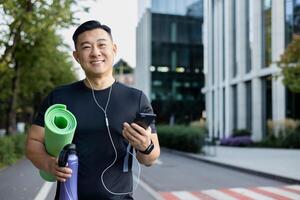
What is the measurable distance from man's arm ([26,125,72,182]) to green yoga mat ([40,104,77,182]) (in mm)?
67

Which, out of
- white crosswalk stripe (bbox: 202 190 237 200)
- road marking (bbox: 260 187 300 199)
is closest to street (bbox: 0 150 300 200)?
white crosswalk stripe (bbox: 202 190 237 200)

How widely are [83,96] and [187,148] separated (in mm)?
27367

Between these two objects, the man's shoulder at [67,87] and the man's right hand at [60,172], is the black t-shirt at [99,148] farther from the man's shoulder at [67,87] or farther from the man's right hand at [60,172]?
the man's right hand at [60,172]

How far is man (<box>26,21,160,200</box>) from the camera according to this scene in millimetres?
2490

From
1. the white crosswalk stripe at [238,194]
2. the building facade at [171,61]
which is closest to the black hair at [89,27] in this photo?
the white crosswalk stripe at [238,194]

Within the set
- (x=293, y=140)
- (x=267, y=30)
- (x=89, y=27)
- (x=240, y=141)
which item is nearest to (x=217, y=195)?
(x=89, y=27)

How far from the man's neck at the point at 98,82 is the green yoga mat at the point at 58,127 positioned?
0.35m

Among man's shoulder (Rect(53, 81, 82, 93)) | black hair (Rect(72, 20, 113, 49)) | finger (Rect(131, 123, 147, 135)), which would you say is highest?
black hair (Rect(72, 20, 113, 49))

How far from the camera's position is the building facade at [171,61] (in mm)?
64938

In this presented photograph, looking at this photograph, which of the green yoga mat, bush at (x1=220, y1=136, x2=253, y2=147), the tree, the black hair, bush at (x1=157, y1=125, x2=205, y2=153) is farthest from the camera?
bush at (x1=220, y1=136, x2=253, y2=147)

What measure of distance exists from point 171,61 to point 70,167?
6328 cm

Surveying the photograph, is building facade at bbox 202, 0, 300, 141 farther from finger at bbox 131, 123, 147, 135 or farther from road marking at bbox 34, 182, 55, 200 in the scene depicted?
finger at bbox 131, 123, 147, 135

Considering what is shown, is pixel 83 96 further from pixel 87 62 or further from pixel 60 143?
pixel 60 143

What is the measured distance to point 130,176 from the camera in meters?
2.60
